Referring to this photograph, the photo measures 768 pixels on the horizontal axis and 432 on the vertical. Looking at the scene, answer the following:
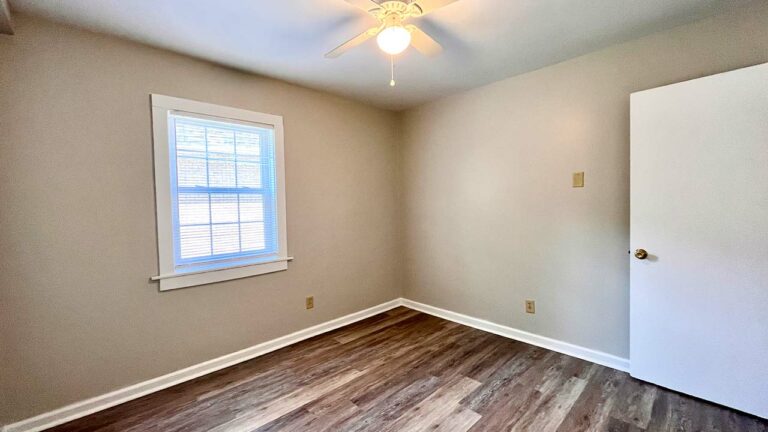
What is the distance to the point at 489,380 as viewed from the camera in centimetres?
225

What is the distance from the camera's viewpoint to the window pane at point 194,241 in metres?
2.33

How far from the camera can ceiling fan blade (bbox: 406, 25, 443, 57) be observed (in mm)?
1706

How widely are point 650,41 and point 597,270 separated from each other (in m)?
1.66

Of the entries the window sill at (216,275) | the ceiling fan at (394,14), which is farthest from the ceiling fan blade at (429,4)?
the window sill at (216,275)

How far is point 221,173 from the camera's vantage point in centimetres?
251

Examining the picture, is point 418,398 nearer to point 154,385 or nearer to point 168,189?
point 154,385

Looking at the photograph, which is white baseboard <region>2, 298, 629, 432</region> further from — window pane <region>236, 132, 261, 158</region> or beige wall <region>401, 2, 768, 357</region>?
window pane <region>236, 132, 261, 158</region>

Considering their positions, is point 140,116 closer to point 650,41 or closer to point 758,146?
point 650,41

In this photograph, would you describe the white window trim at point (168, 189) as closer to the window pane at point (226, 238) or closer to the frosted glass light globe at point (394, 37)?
the window pane at point (226, 238)

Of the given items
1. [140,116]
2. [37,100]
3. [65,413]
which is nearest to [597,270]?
[140,116]

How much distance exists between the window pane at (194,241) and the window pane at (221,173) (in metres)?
0.36

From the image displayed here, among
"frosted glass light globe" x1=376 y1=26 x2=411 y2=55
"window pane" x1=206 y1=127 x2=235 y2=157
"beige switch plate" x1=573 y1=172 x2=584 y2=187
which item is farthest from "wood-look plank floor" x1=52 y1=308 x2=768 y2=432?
"frosted glass light globe" x1=376 y1=26 x2=411 y2=55

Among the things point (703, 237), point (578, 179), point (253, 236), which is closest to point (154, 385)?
point (253, 236)

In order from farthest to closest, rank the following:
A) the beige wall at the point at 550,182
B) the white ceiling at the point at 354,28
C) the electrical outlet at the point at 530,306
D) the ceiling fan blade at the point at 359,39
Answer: the electrical outlet at the point at 530,306 < the beige wall at the point at 550,182 < the white ceiling at the point at 354,28 < the ceiling fan blade at the point at 359,39
